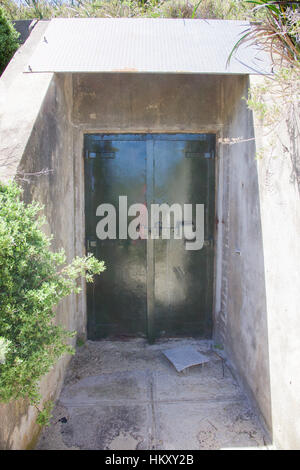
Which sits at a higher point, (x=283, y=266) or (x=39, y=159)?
(x=39, y=159)

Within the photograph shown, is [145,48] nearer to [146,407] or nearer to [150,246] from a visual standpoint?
[150,246]

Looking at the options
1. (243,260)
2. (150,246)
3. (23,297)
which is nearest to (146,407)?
(243,260)

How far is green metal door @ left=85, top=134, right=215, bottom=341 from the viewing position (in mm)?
3809

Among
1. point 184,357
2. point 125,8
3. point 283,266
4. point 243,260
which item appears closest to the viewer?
point 283,266

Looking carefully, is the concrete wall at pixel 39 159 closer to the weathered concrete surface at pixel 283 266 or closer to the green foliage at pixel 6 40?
the green foliage at pixel 6 40

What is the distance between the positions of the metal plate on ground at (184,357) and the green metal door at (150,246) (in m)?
0.34

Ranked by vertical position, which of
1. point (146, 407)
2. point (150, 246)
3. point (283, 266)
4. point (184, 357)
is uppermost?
point (150, 246)

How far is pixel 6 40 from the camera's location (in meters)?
3.56

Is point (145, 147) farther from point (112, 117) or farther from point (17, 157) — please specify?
point (17, 157)

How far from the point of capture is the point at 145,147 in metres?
3.79

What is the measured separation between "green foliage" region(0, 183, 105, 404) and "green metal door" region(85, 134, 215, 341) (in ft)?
7.00

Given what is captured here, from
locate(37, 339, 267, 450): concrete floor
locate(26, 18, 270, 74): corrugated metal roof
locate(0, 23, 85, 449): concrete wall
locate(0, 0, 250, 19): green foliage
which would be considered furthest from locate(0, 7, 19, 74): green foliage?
locate(37, 339, 267, 450): concrete floor

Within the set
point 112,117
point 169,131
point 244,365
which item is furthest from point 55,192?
point 244,365

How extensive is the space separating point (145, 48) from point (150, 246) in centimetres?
208
